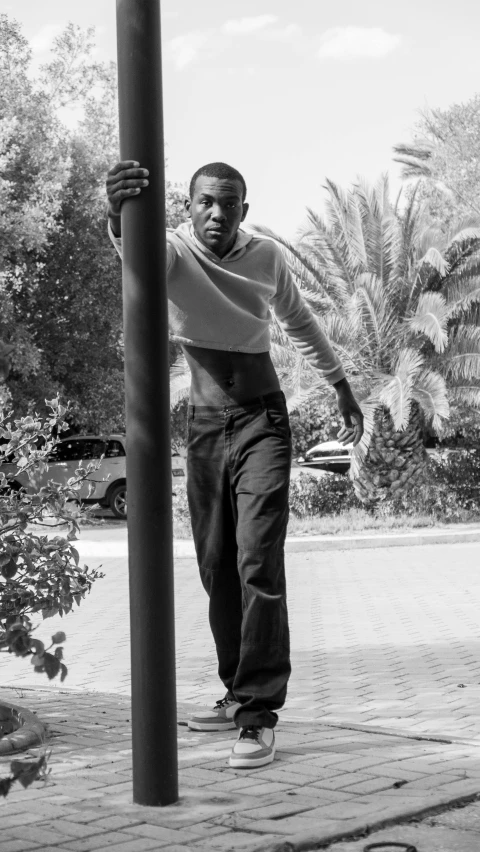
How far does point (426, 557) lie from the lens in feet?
44.8

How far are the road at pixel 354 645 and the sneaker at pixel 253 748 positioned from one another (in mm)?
819

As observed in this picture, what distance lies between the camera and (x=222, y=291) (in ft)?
13.9

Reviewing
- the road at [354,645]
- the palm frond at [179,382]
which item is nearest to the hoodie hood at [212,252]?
the road at [354,645]

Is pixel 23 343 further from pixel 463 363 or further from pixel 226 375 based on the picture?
pixel 226 375

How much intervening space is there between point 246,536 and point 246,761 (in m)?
0.77

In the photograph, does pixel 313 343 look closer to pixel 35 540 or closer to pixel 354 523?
pixel 35 540

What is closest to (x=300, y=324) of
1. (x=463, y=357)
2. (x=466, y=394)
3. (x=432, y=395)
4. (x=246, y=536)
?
(x=246, y=536)

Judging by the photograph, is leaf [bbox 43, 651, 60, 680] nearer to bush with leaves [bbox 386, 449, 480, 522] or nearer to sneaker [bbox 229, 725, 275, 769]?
sneaker [bbox 229, 725, 275, 769]

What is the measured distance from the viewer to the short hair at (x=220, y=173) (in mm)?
4270

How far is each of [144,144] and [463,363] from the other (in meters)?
14.7

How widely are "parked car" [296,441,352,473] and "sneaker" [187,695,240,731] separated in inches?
984

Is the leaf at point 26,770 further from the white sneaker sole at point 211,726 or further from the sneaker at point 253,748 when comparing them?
the white sneaker sole at point 211,726

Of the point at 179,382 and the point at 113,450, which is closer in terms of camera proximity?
the point at 179,382

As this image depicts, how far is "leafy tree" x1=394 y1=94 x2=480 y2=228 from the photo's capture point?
37.8m
